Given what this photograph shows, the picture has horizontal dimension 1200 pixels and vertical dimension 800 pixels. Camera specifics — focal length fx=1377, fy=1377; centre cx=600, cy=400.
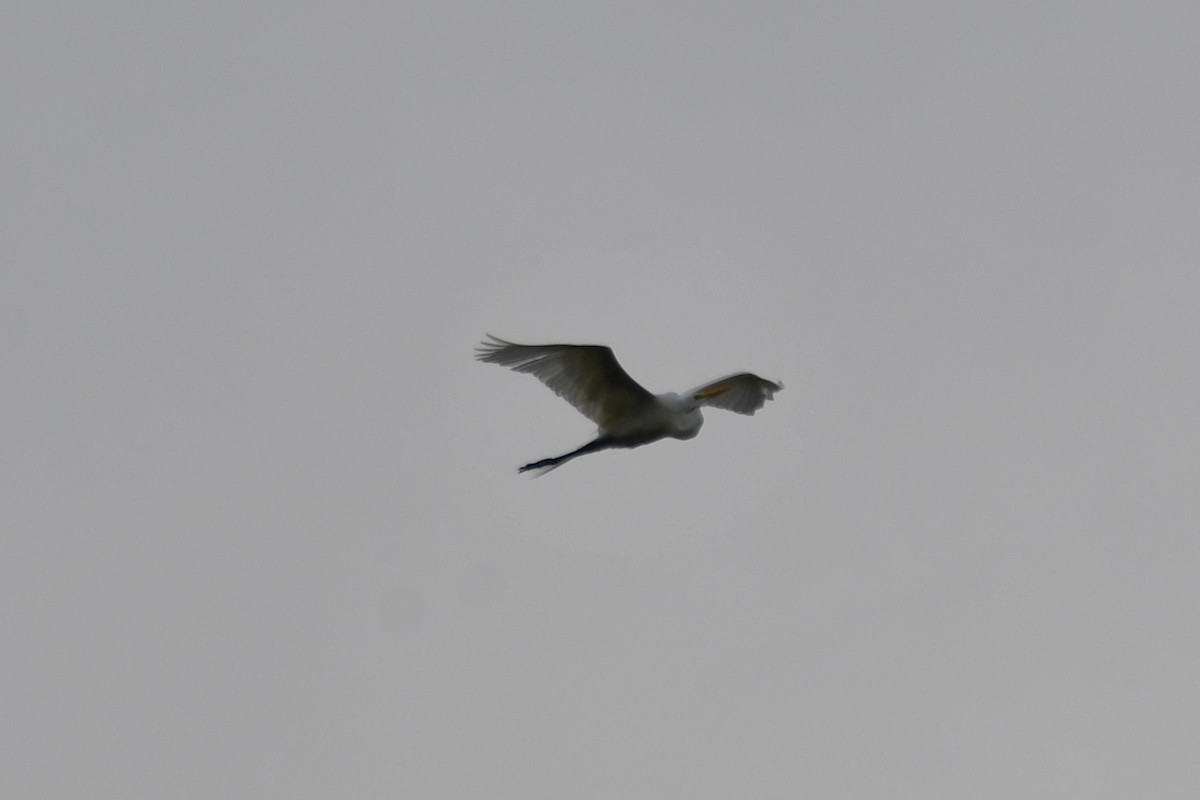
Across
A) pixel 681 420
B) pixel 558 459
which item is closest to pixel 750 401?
pixel 681 420

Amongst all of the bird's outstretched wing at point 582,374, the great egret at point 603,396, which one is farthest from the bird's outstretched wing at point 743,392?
the bird's outstretched wing at point 582,374

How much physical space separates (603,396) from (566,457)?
85cm

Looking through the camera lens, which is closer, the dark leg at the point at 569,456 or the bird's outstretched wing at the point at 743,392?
the dark leg at the point at 569,456

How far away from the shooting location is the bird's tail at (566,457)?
13945mm

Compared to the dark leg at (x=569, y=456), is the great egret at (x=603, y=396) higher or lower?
higher

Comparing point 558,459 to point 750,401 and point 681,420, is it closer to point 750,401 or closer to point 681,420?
point 681,420

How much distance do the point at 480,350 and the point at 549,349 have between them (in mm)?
685

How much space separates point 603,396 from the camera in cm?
1454

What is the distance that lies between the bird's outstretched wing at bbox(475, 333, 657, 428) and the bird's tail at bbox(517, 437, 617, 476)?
240 millimetres

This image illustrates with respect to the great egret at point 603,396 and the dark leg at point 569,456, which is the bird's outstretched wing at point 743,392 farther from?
the dark leg at point 569,456

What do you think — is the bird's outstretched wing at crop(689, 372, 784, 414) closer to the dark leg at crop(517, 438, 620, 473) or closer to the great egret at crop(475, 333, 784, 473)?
the great egret at crop(475, 333, 784, 473)

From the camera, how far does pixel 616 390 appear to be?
14.4 m

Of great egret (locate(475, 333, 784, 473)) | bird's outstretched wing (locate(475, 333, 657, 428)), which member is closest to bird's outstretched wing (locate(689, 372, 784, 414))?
great egret (locate(475, 333, 784, 473))

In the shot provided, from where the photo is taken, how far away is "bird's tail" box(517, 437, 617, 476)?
13.9 m
